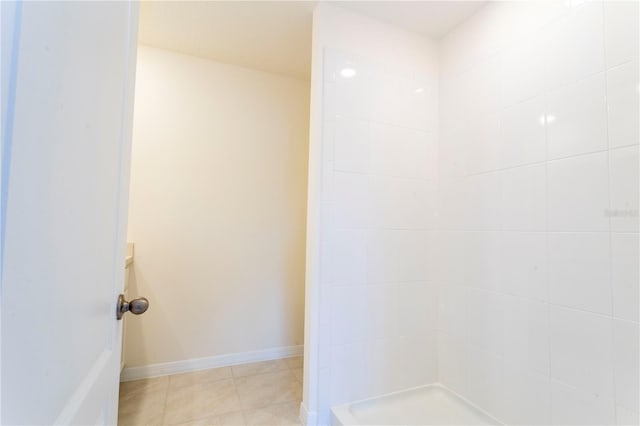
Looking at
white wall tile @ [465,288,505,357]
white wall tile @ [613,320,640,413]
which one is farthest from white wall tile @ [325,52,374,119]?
white wall tile @ [613,320,640,413]

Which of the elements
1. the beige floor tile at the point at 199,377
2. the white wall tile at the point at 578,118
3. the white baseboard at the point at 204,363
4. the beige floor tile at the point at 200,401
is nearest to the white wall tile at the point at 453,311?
the white wall tile at the point at 578,118

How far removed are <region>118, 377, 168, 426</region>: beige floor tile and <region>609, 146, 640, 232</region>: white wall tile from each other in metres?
2.32

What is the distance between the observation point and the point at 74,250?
1.56ft

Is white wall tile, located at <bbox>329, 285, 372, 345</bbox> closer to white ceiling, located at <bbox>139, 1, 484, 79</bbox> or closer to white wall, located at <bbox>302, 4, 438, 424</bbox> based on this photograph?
white wall, located at <bbox>302, 4, 438, 424</bbox>

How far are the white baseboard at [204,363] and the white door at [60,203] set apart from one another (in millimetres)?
1632

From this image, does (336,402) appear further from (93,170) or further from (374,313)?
(93,170)

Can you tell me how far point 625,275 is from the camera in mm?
1030

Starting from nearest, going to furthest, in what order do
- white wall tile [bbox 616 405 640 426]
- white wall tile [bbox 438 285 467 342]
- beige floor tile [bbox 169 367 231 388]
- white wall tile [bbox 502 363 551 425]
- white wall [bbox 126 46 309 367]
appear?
white wall tile [bbox 616 405 640 426] → white wall tile [bbox 502 363 551 425] → white wall tile [bbox 438 285 467 342] → beige floor tile [bbox 169 367 231 388] → white wall [bbox 126 46 309 367]

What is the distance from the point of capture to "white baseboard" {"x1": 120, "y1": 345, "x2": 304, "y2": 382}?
Answer: 201 cm

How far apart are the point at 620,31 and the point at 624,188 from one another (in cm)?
58

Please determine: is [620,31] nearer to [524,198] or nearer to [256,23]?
[524,198]

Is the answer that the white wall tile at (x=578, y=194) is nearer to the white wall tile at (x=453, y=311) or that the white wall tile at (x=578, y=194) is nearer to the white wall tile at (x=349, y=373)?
the white wall tile at (x=453, y=311)

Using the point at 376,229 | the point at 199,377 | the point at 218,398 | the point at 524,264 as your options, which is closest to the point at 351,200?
the point at 376,229

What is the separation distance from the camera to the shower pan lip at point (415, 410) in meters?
1.50
